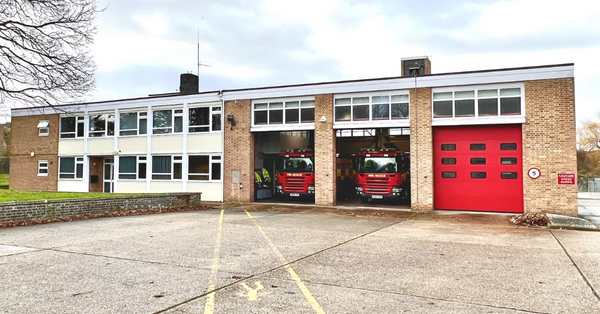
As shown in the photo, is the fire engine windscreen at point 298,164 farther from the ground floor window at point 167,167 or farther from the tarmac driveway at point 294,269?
the tarmac driveway at point 294,269

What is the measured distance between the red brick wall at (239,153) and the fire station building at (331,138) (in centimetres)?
5

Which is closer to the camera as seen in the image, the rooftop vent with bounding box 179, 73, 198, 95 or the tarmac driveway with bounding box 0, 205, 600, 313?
the tarmac driveway with bounding box 0, 205, 600, 313

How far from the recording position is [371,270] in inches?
250

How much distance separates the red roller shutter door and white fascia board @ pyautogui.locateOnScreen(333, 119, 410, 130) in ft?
4.28

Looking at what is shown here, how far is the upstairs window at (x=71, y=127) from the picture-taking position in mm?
24094

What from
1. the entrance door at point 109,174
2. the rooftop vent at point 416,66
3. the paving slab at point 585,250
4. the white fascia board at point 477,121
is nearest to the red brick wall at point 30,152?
the entrance door at point 109,174

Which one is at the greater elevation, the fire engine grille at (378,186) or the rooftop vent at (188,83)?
the rooftop vent at (188,83)

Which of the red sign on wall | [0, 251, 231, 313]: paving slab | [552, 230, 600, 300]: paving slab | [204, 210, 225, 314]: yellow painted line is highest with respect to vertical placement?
the red sign on wall

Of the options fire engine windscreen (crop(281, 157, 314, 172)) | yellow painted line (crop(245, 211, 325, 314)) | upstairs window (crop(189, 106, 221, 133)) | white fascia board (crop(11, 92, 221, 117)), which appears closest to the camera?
yellow painted line (crop(245, 211, 325, 314))

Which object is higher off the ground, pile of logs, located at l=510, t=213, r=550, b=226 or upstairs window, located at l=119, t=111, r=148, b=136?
upstairs window, located at l=119, t=111, r=148, b=136

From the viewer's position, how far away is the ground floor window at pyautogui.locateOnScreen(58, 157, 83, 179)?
23.9m

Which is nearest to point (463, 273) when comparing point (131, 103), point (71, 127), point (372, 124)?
point (372, 124)

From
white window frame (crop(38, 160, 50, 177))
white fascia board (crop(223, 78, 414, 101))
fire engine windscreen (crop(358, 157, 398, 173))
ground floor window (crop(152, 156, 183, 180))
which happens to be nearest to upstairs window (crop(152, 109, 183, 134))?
ground floor window (crop(152, 156, 183, 180))

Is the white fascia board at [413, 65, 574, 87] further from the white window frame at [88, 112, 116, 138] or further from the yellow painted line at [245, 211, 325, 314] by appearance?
the white window frame at [88, 112, 116, 138]
